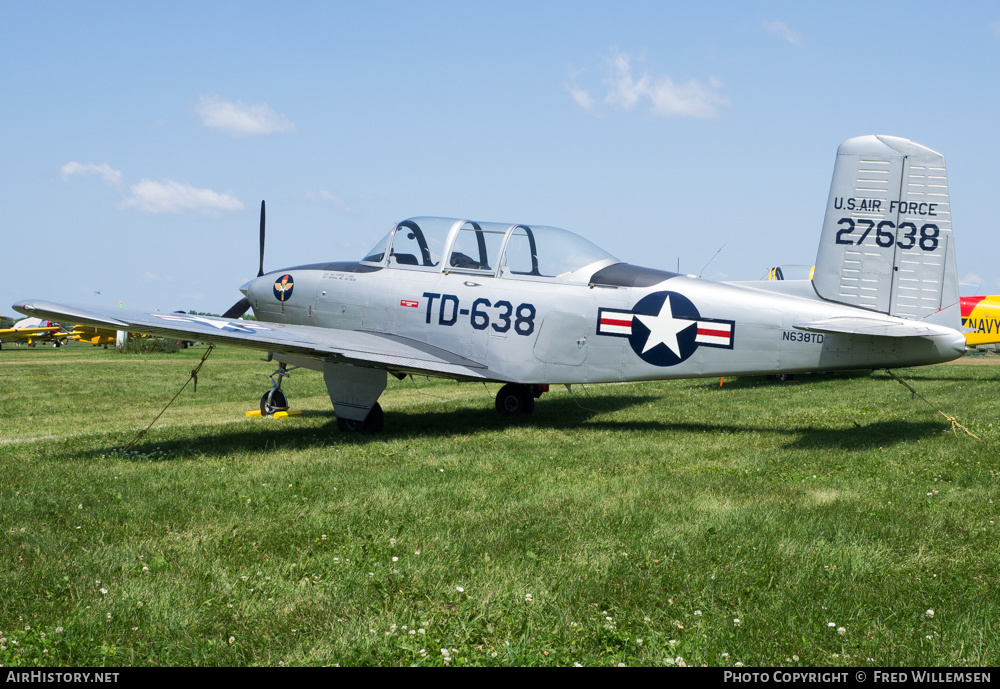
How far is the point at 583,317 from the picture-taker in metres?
9.60

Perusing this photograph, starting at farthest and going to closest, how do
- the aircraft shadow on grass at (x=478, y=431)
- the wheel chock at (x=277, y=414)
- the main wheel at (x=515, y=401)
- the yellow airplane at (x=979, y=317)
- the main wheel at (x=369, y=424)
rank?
the yellow airplane at (x=979, y=317)
the wheel chock at (x=277, y=414)
the main wheel at (x=515, y=401)
the main wheel at (x=369, y=424)
the aircraft shadow on grass at (x=478, y=431)

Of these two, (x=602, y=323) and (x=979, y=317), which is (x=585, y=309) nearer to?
(x=602, y=323)

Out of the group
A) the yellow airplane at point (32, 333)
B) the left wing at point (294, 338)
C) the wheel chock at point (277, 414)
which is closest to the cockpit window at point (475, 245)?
the left wing at point (294, 338)

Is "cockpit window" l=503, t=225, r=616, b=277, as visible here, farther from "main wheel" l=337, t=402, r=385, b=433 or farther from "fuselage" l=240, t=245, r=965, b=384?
"main wheel" l=337, t=402, r=385, b=433

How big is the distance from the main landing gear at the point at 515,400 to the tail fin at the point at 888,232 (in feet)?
15.4

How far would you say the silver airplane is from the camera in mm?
8078

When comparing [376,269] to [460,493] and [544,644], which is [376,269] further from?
[544,644]

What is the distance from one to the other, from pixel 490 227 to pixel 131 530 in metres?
6.48

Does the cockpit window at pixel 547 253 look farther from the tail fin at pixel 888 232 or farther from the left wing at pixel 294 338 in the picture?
the tail fin at pixel 888 232

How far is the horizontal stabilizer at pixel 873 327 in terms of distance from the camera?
760 centimetres

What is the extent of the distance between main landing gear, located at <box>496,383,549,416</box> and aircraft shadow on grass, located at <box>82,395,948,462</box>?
0.62 ft

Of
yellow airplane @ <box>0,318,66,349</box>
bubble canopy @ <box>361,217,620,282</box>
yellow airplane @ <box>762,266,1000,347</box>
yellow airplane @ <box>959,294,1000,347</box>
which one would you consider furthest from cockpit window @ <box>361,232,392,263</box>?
yellow airplane @ <box>0,318,66,349</box>
